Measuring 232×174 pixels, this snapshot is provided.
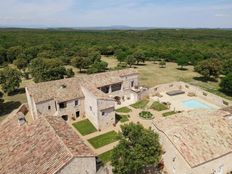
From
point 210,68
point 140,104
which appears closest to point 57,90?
point 140,104

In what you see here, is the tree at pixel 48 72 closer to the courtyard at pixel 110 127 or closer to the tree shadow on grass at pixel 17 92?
the tree shadow on grass at pixel 17 92

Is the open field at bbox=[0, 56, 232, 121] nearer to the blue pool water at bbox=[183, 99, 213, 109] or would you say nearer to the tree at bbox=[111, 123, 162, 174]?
the blue pool water at bbox=[183, 99, 213, 109]

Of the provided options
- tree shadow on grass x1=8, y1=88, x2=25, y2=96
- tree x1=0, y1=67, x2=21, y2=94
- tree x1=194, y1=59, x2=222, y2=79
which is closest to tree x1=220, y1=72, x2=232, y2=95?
tree x1=194, y1=59, x2=222, y2=79

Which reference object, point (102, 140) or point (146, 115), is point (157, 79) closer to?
point (146, 115)

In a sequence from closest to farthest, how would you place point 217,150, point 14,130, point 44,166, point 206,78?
point 44,166 < point 217,150 < point 14,130 < point 206,78

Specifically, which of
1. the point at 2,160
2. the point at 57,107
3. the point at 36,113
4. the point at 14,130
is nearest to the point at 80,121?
the point at 57,107

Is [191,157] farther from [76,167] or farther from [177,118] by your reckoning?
[76,167]

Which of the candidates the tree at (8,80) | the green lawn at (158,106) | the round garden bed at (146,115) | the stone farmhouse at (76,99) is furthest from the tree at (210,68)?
the tree at (8,80)
